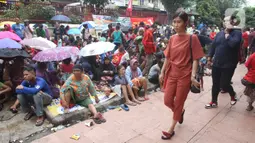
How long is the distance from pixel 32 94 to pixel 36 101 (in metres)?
0.16

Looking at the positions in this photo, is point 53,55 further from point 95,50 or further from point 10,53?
point 95,50

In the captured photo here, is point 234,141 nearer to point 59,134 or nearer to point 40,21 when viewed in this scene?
point 59,134

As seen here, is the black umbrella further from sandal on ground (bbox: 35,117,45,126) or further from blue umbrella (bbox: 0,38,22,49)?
sandal on ground (bbox: 35,117,45,126)

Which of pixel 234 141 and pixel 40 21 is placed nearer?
pixel 234 141

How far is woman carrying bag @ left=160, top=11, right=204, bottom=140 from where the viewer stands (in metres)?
2.81

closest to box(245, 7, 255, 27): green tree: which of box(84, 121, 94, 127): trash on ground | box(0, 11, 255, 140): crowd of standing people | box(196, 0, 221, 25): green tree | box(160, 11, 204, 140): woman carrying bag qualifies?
box(196, 0, 221, 25): green tree

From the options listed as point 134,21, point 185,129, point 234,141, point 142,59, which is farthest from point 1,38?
point 134,21

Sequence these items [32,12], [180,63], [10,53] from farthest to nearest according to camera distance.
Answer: [32,12] → [10,53] → [180,63]

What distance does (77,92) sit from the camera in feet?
13.1

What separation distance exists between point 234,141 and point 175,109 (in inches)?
44.4

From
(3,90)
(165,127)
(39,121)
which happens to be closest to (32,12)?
(3,90)

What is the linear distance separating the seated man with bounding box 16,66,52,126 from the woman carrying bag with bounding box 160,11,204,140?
239cm

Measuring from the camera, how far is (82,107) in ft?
13.7

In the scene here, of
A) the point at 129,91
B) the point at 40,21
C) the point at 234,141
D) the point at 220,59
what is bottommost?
the point at 234,141
